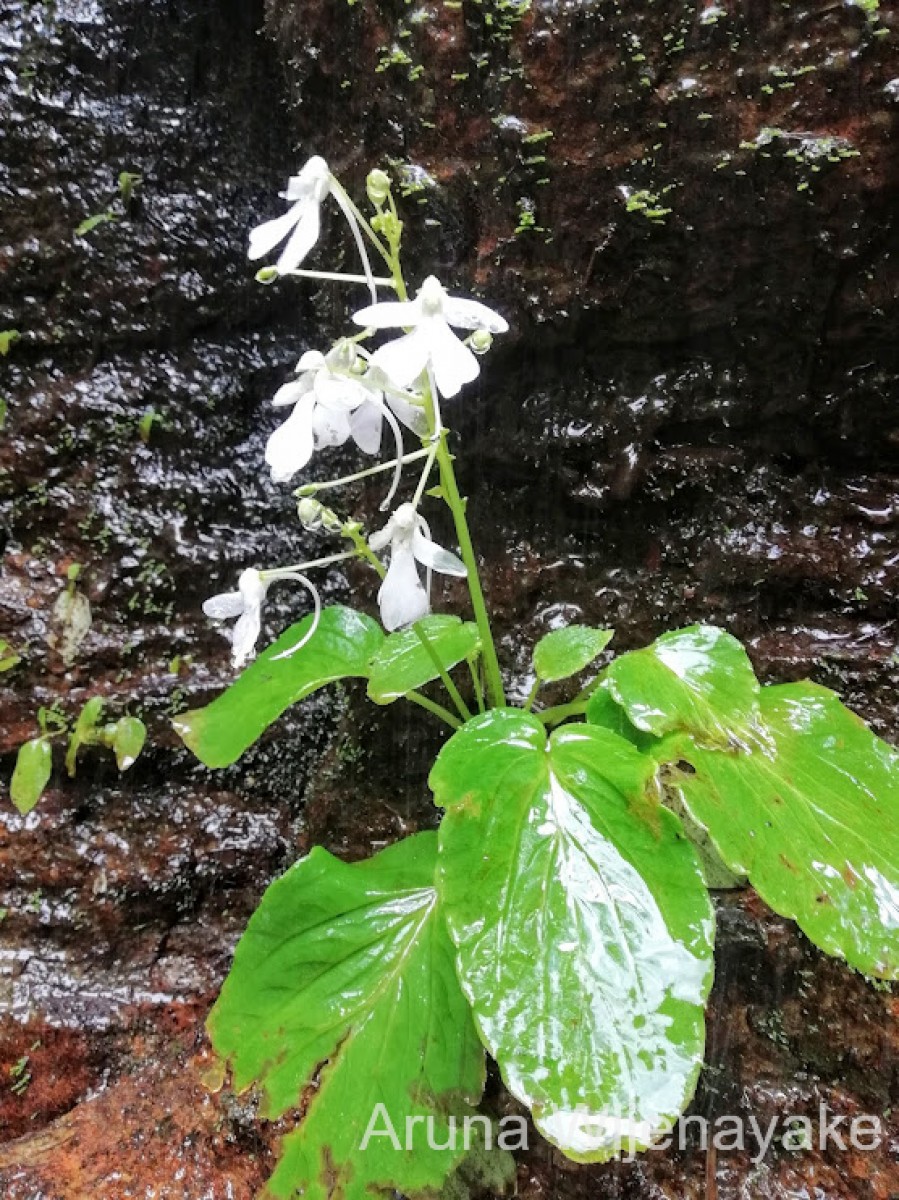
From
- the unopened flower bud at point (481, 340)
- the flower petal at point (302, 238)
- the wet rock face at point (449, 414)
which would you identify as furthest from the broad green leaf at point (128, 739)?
the unopened flower bud at point (481, 340)

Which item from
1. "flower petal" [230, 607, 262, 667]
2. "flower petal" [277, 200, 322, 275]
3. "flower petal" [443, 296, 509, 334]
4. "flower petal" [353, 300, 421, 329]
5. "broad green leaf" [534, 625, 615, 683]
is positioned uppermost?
"flower petal" [277, 200, 322, 275]

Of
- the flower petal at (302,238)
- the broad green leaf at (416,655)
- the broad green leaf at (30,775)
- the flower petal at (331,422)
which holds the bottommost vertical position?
the broad green leaf at (30,775)

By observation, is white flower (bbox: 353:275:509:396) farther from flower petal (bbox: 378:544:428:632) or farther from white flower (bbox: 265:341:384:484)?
flower petal (bbox: 378:544:428:632)

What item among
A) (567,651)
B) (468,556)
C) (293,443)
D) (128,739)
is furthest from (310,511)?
(128,739)

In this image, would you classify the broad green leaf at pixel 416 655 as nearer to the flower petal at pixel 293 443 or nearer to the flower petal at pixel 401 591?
the flower petal at pixel 401 591

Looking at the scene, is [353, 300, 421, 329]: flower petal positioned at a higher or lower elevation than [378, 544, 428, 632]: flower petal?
higher

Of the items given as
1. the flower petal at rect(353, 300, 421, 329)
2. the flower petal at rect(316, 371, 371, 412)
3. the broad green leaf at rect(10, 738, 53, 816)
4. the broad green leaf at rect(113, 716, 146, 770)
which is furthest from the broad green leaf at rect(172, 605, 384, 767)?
the broad green leaf at rect(10, 738, 53, 816)
